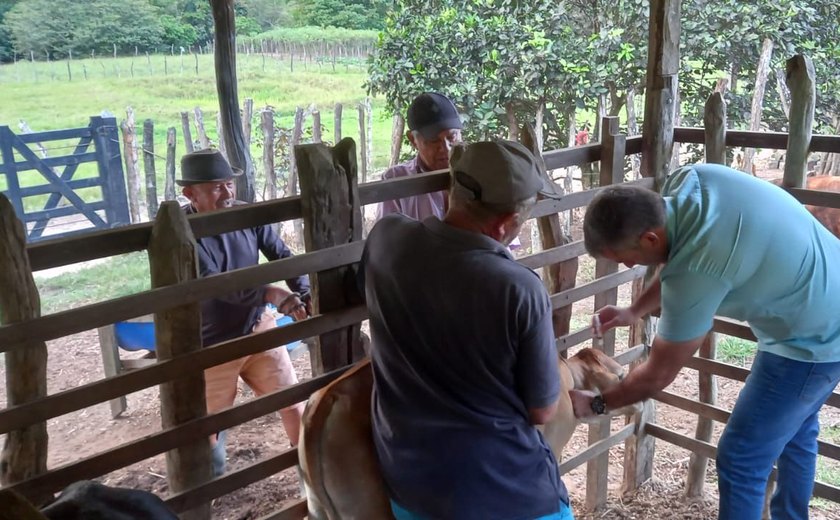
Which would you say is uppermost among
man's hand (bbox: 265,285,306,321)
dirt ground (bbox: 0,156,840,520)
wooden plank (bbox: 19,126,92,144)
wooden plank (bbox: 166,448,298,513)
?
wooden plank (bbox: 19,126,92,144)

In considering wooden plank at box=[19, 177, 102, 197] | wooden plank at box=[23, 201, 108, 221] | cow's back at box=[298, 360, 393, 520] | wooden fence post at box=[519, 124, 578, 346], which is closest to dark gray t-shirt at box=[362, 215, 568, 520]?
cow's back at box=[298, 360, 393, 520]

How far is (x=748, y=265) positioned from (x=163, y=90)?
16713 millimetres

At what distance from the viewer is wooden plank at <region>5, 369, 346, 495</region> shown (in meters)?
2.15

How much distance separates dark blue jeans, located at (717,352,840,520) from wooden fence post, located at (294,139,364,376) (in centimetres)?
154

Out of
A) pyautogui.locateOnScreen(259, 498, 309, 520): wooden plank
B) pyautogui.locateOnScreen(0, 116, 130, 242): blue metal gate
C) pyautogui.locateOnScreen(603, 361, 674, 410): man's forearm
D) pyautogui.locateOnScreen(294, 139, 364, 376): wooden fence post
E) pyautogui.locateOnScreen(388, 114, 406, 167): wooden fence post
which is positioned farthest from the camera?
pyautogui.locateOnScreen(0, 116, 130, 242): blue metal gate

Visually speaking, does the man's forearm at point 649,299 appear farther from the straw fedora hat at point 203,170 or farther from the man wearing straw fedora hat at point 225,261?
the straw fedora hat at point 203,170

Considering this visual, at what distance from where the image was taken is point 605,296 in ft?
12.7

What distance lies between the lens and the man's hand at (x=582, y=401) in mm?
2672

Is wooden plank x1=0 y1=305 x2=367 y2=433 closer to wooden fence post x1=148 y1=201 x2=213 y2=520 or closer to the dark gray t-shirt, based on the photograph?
wooden fence post x1=148 y1=201 x2=213 y2=520

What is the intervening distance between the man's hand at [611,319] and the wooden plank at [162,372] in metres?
1.01

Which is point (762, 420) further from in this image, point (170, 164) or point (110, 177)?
point (110, 177)

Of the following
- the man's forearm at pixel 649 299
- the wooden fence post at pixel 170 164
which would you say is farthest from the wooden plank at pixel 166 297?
the wooden fence post at pixel 170 164

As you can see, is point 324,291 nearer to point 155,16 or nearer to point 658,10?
point 658,10

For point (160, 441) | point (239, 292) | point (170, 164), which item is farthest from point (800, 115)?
point (170, 164)
